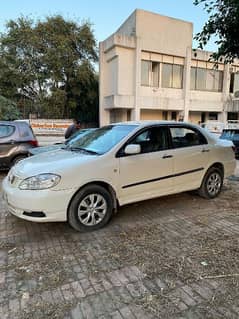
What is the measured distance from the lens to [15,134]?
786cm

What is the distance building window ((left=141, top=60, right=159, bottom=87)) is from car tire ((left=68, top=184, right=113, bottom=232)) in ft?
63.6

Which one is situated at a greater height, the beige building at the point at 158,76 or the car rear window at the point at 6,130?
the beige building at the point at 158,76

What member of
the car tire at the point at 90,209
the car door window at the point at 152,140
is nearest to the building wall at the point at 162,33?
the car door window at the point at 152,140

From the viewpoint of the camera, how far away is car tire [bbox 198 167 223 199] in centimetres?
534

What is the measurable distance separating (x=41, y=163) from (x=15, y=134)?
4.55 m

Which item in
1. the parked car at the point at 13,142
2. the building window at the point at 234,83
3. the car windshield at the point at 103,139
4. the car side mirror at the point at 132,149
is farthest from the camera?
the building window at the point at 234,83

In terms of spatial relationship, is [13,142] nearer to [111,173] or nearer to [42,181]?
[42,181]

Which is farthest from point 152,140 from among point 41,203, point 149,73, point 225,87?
point 225,87

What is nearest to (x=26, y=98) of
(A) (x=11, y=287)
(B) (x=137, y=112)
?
(B) (x=137, y=112)

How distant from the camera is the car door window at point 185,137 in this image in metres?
4.85

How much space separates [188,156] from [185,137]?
1.34 ft

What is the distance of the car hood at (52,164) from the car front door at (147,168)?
613mm

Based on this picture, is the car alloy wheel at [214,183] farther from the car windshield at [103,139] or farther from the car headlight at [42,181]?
the car headlight at [42,181]

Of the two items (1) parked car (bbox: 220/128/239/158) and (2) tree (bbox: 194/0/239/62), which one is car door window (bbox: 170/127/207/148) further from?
(1) parked car (bbox: 220/128/239/158)
